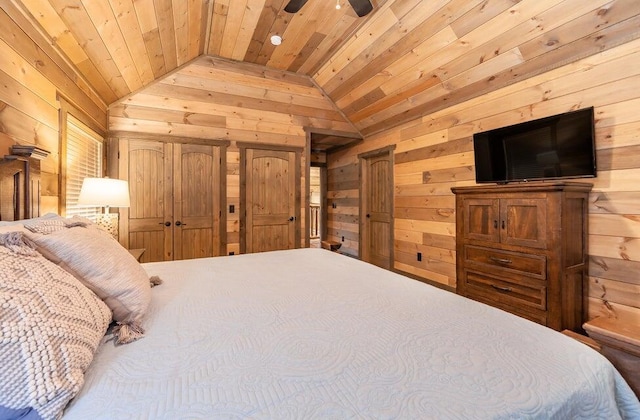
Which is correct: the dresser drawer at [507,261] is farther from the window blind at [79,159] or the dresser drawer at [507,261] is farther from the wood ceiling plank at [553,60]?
the window blind at [79,159]

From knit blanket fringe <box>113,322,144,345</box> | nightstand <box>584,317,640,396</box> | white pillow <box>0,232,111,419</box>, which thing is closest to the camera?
white pillow <box>0,232,111,419</box>

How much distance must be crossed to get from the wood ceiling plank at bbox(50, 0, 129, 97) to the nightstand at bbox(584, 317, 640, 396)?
3.49 metres

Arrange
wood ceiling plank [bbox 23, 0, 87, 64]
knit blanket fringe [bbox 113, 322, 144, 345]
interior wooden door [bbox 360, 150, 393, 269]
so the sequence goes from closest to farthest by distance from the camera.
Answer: knit blanket fringe [bbox 113, 322, 144, 345], wood ceiling plank [bbox 23, 0, 87, 64], interior wooden door [bbox 360, 150, 393, 269]

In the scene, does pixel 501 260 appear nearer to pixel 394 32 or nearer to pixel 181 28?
pixel 394 32

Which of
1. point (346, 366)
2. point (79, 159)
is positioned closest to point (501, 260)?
point (346, 366)

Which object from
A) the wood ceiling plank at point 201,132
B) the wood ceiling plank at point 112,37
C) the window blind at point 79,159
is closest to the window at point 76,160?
the window blind at point 79,159

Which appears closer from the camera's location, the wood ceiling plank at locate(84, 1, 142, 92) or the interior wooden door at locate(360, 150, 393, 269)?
the wood ceiling plank at locate(84, 1, 142, 92)

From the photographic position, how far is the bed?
647 millimetres

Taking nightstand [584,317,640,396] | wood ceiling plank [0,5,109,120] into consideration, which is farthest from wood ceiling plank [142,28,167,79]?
nightstand [584,317,640,396]

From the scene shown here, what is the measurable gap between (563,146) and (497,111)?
2.58ft

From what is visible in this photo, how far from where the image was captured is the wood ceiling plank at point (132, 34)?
2.18 metres

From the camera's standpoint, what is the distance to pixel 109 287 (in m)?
1.05

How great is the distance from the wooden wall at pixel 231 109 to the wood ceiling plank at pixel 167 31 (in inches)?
14.6

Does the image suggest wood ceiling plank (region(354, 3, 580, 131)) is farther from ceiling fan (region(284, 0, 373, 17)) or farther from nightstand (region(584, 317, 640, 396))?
nightstand (region(584, 317, 640, 396))
